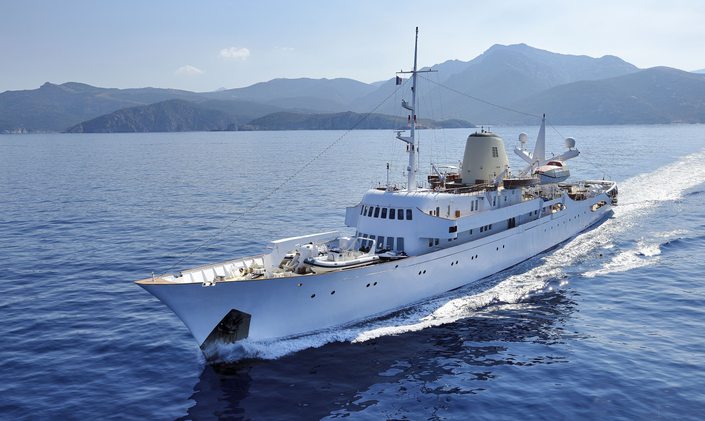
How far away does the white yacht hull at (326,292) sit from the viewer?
23.5 metres

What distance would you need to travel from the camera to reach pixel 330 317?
1037 inches

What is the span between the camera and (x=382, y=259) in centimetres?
2897

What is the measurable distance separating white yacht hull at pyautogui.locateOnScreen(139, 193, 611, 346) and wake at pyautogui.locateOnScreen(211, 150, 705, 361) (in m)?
0.57

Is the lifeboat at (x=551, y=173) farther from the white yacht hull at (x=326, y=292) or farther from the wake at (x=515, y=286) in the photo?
the white yacht hull at (x=326, y=292)

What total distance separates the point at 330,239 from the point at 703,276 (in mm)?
26110

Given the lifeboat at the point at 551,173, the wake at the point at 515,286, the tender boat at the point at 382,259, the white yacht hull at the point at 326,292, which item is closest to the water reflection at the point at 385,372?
the wake at the point at 515,286

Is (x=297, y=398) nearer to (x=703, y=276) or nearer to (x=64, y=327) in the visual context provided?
(x=64, y=327)

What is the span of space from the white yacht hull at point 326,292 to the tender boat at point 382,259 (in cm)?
5

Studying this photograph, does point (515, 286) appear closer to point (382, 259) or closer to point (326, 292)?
point (382, 259)

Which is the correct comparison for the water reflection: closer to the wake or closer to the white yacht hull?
the wake

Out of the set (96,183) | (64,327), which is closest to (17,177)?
(96,183)

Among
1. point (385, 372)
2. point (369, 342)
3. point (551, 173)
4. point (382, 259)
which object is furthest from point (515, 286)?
point (551, 173)

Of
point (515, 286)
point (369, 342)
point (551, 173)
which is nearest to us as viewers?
point (369, 342)

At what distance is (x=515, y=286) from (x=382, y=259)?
36.2 ft
